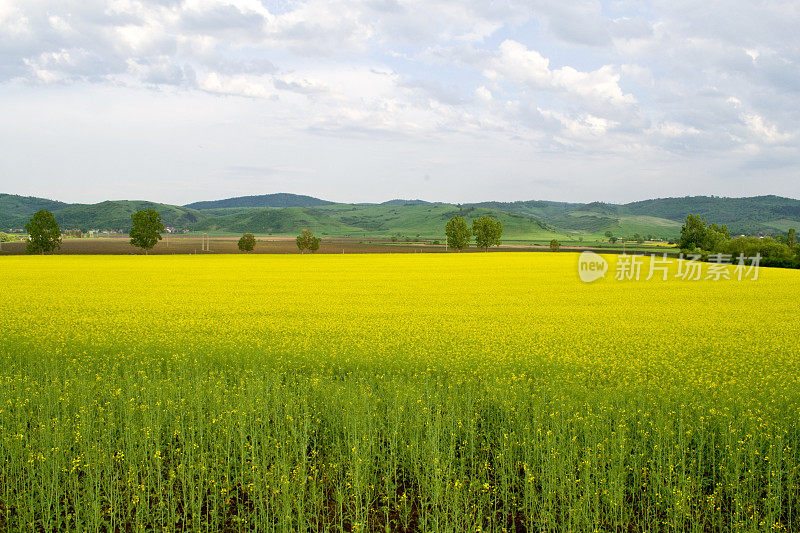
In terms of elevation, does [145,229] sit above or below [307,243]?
above

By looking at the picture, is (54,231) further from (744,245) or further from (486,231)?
(744,245)

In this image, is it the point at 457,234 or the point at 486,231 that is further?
the point at 486,231

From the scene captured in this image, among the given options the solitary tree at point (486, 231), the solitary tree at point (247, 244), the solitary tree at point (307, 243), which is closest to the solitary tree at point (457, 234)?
the solitary tree at point (486, 231)

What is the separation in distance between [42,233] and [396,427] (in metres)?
117

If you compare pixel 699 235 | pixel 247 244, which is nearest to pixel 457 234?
pixel 247 244

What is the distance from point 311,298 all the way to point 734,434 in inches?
961

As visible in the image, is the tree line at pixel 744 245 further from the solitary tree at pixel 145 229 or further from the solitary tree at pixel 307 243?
the solitary tree at pixel 145 229

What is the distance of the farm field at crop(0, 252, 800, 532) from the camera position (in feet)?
24.8

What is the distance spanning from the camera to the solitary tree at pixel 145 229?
105 metres

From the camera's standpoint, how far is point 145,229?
106 m

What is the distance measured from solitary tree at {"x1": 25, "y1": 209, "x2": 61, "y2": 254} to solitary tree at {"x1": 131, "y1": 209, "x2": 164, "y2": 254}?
1502 centimetres

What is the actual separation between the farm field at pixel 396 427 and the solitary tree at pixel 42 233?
97972 millimetres

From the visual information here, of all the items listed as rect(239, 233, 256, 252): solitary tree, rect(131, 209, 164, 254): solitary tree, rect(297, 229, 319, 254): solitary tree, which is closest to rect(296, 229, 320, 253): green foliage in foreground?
rect(297, 229, 319, 254): solitary tree

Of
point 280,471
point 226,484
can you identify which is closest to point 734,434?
point 280,471
